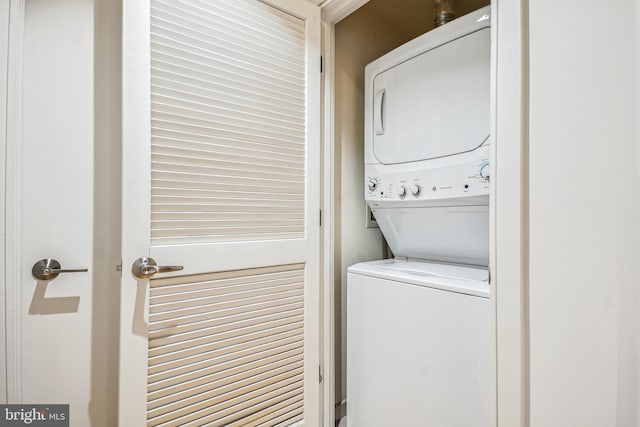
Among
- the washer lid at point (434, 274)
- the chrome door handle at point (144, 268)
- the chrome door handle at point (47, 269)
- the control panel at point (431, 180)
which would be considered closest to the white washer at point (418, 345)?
the washer lid at point (434, 274)

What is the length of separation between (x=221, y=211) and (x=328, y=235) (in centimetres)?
60

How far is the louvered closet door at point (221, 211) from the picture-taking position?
111 centimetres

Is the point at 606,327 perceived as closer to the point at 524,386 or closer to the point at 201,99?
the point at 524,386

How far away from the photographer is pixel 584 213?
2.68 feet

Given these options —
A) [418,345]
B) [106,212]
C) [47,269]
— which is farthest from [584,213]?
[47,269]

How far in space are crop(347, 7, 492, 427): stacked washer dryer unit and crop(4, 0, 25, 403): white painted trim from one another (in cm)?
130

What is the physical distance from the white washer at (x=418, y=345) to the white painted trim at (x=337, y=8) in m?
1.30

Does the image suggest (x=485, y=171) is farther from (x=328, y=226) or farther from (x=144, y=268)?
(x=144, y=268)

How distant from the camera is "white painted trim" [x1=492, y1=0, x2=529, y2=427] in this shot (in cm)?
93

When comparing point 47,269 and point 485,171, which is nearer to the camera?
point 47,269

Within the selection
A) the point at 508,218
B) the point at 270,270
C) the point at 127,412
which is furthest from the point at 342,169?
the point at 127,412

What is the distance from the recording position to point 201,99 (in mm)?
1256

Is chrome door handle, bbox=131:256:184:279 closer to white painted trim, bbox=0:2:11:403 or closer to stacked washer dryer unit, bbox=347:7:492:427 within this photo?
white painted trim, bbox=0:2:11:403

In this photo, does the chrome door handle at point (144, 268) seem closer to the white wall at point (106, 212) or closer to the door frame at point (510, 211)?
the white wall at point (106, 212)
